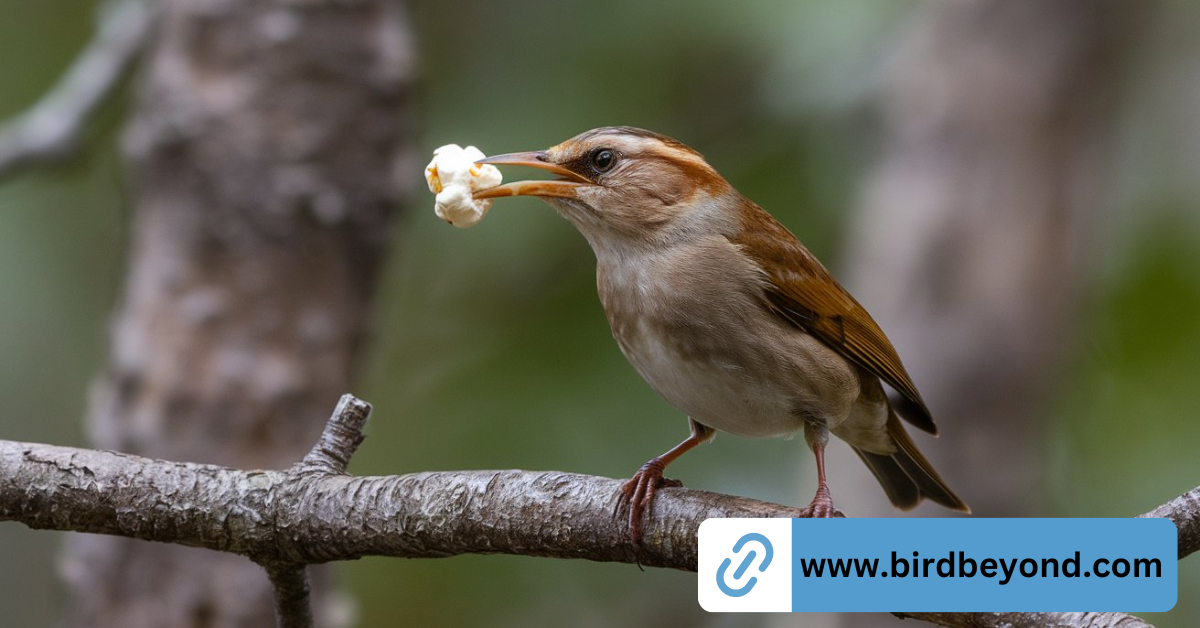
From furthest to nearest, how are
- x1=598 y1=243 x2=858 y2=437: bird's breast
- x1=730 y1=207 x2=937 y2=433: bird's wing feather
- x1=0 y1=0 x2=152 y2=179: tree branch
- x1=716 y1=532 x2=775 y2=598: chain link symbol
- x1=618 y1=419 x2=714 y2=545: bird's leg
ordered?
x1=0 y1=0 x2=152 y2=179: tree branch
x1=730 y1=207 x2=937 y2=433: bird's wing feather
x1=598 y1=243 x2=858 y2=437: bird's breast
x1=618 y1=419 x2=714 y2=545: bird's leg
x1=716 y1=532 x2=775 y2=598: chain link symbol

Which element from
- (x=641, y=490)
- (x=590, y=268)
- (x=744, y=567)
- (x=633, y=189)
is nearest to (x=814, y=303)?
(x=633, y=189)

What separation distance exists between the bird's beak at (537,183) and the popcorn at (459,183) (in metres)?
0.03

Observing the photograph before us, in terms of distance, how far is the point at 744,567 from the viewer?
9.70 ft

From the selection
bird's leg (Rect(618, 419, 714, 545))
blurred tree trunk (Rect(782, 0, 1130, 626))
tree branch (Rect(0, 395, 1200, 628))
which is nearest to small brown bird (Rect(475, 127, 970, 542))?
bird's leg (Rect(618, 419, 714, 545))

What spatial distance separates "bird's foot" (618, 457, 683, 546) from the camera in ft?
10.3

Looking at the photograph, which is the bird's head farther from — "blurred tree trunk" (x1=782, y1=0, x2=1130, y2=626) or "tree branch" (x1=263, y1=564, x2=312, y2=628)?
"blurred tree trunk" (x1=782, y1=0, x2=1130, y2=626)

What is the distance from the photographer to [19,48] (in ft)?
25.1

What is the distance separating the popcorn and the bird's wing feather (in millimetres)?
936

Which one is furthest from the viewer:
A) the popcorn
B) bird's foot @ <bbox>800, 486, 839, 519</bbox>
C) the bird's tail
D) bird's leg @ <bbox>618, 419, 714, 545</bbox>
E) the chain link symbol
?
the bird's tail

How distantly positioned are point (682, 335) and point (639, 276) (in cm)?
31

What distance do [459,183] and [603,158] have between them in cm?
69

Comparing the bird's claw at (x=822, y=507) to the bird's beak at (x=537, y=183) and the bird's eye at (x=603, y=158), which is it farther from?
the bird's eye at (x=603, y=158)

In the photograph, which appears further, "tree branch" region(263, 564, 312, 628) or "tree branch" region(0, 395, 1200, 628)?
"tree branch" region(263, 564, 312, 628)

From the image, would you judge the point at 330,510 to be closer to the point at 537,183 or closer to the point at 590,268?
the point at 537,183
